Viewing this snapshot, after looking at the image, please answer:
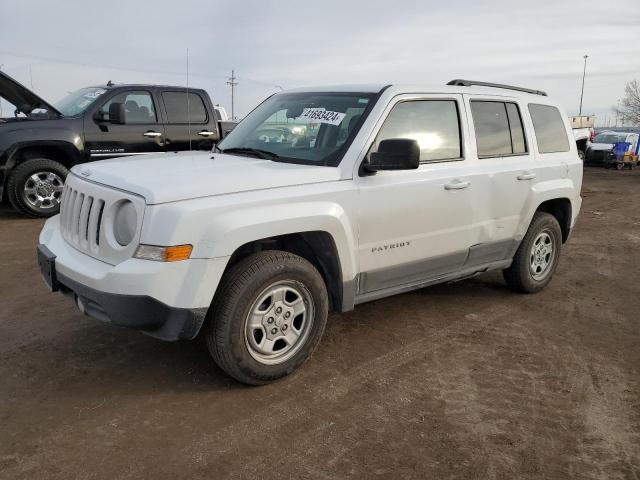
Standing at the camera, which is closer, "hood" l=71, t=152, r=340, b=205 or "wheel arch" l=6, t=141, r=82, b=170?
"hood" l=71, t=152, r=340, b=205

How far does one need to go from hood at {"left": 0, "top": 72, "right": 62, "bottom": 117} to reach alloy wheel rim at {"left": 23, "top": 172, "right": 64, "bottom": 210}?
3.18ft

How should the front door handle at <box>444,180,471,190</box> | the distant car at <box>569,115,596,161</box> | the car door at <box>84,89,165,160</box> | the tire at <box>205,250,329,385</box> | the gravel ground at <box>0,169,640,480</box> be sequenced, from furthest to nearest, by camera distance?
the distant car at <box>569,115,596,161</box>, the car door at <box>84,89,165,160</box>, the front door handle at <box>444,180,471,190</box>, the tire at <box>205,250,329,385</box>, the gravel ground at <box>0,169,640,480</box>

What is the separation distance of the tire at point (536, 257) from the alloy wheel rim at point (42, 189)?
21.4 feet

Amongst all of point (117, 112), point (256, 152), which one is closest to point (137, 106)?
point (117, 112)

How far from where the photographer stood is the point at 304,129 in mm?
4129

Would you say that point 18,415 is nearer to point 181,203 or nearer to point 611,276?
point 181,203

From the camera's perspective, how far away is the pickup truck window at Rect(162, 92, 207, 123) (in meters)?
9.20

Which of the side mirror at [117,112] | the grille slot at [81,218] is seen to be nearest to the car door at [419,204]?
the grille slot at [81,218]

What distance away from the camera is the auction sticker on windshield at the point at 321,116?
159 inches

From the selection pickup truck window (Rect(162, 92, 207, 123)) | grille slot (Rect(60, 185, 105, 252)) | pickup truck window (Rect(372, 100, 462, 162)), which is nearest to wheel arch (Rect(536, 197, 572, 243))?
pickup truck window (Rect(372, 100, 462, 162))

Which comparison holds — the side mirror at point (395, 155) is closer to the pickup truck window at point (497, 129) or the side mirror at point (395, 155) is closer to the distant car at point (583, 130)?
the pickup truck window at point (497, 129)

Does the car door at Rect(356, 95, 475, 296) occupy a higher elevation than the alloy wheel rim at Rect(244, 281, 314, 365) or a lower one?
higher

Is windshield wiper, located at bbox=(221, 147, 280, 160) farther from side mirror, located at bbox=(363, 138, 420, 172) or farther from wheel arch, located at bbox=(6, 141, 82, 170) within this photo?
wheel arch, located at bbox=(6, 141, 82, 170)

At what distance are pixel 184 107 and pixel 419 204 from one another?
6.36 metres
